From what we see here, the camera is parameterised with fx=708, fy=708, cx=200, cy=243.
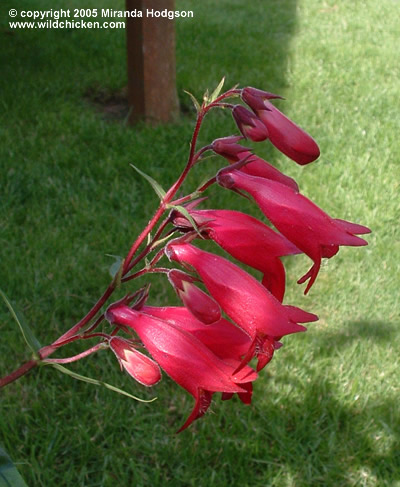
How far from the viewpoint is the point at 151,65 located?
3.86 m

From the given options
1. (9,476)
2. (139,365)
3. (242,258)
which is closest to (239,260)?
(242,258)

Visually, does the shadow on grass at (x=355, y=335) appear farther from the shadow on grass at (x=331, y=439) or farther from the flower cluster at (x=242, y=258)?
the flower cluster at (x=242, y=258)

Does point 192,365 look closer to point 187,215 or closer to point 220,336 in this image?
point 220,336

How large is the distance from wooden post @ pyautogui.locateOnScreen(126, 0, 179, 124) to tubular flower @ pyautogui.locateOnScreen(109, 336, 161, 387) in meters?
2.90

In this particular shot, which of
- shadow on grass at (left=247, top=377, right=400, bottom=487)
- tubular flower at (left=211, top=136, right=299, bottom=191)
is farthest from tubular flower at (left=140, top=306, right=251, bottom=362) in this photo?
shadow on grass at (left=247, top=377, right=400, bottom=487)

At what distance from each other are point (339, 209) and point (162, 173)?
86 cm

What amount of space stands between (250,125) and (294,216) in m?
0.16

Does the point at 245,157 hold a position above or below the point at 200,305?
above

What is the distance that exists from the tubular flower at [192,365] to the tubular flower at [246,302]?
47 millimetres

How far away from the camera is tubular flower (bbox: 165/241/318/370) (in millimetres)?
1041

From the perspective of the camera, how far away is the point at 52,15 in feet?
17.7

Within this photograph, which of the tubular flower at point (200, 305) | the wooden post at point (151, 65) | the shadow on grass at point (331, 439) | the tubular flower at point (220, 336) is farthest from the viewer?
the wooden post at point (151, 65)

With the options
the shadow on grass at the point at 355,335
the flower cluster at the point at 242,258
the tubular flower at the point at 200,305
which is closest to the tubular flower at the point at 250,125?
the flower cluster at the point at 242,258

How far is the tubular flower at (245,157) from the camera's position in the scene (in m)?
1.11
